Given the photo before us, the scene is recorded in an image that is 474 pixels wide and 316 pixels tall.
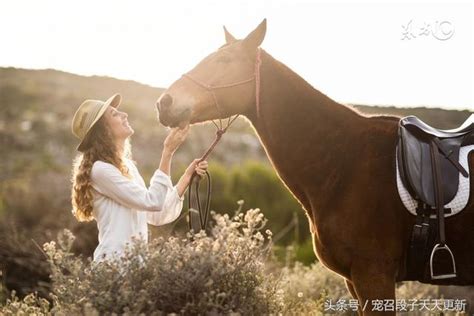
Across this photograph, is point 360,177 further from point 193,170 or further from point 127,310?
point 127,310

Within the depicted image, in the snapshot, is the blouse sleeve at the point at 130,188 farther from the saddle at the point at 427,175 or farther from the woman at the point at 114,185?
the saddle at the point at 427,175

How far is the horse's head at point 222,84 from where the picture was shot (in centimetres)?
446

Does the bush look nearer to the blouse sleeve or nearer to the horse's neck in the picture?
the blouse sleeve

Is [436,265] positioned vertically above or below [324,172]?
below

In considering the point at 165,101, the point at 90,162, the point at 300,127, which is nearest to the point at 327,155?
the point at 300,127

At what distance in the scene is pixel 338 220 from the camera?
411cm

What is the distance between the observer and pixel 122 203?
4363 mm

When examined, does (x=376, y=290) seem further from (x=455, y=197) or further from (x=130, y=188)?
(x=130, y=188)

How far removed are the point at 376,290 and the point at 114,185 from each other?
1.83m

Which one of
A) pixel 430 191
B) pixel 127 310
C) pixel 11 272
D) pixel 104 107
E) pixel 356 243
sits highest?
pixel 104 107

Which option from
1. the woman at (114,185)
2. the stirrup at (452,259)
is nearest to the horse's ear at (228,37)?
the woman at (114,185)

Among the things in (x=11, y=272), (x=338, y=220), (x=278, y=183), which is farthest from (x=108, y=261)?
(x=278, y=183)

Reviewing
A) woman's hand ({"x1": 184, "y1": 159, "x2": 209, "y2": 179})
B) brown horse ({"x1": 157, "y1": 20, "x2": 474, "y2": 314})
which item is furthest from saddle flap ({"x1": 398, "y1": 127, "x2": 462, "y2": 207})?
woman's hand ({"x1": 184, "y1": 159, "x2": 209, "y2": 179})

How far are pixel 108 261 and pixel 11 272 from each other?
4714 mm
